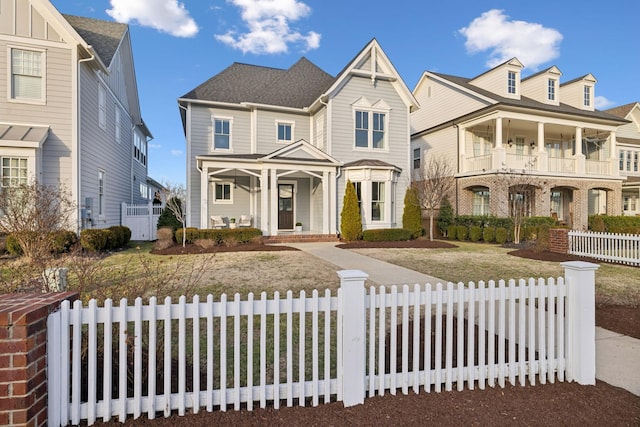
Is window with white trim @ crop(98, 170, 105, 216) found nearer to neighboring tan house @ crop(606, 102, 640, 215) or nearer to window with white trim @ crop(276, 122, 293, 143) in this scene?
window with white trim @ crop(276, 122, 293, 143)

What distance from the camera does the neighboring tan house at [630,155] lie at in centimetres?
2516

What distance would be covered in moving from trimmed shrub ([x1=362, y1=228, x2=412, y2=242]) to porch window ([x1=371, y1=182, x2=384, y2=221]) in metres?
1.17

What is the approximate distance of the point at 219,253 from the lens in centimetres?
1155

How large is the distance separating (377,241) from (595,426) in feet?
40.7

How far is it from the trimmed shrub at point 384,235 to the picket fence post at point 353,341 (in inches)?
484

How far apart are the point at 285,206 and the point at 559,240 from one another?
1184 centimetres

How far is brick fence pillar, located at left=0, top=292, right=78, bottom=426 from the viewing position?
2.11 m

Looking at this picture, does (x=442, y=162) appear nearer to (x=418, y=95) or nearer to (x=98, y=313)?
(x=418, y=95)

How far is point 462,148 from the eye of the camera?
1953 cm

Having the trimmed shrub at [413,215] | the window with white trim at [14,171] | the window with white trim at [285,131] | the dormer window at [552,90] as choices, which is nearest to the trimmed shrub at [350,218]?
the trimmed shrub at [413,215]

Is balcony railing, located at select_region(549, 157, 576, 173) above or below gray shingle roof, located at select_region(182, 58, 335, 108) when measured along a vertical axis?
below

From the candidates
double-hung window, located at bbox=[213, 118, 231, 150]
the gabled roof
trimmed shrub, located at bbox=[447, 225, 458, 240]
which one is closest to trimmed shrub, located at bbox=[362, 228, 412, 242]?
trimmed shrub, located at bbox=[447, 225, 458, 240]

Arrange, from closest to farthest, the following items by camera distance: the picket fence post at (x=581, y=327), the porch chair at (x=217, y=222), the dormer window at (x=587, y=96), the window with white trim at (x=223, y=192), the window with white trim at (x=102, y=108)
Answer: the picket fence post at (x=581, y=327) < the window with white trim at (x=102, y=108) < the porch chair at (x=217, y=222) < the window with white trim at (x=223, y=192) < the dormer window at (x=587, y=96)

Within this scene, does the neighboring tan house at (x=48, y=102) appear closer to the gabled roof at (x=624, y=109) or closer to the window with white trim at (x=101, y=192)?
the window with white trim at (x=101, y=192)
